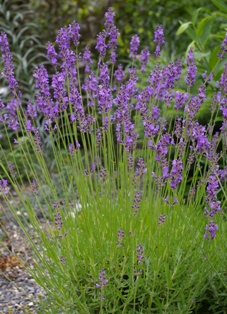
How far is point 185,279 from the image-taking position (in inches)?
102

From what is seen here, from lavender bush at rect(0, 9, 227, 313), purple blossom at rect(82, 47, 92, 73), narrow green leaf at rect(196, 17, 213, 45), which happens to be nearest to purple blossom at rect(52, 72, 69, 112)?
lavender bush at rect(0, 9, 227, 313)

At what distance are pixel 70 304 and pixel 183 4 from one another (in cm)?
598

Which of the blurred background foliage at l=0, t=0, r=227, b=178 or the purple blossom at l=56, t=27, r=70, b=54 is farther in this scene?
the blurred background foliage at l=0, t=0, r=227, b=178

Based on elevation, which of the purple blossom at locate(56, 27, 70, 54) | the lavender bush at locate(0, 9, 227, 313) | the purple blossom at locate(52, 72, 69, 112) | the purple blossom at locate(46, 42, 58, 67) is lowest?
the lavender bush at locate(0, 9, 227, 313)

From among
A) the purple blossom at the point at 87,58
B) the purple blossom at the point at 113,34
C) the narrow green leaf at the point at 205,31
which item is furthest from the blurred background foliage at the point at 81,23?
the purple blossom at the point at 113,34

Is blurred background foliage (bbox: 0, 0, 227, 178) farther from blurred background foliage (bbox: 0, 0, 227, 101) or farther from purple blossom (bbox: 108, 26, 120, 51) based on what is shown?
purple blossom (bbox: 108, 26, 120, 51)

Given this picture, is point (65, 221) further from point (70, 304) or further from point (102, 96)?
point (102, 96)

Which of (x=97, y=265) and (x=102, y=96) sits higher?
(x=102, y=96)

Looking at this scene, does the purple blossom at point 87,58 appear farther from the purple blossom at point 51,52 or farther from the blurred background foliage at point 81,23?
the blurred background foliage at point 81,23

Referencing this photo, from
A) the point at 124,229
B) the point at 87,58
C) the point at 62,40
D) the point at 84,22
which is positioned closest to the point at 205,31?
the point at 87,58

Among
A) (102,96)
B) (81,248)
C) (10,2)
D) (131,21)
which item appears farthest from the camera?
(131,21)

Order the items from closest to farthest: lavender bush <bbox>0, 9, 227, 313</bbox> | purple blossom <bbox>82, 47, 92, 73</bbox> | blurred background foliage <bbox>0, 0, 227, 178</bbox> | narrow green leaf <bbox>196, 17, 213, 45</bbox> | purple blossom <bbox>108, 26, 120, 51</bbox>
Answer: lavender bush <bbox>0, 9, 227, 313</bbox>, purple blossom <bbox>108, 26, 120, 51</bbox>, purple blossom <bbox>82, 47, 92, 73</bbox>, narrow green leaf <bbox>196, 17, 213, 45</bbox>, blurred background foliage <bbox>0, 0, 227, 178</bbox>

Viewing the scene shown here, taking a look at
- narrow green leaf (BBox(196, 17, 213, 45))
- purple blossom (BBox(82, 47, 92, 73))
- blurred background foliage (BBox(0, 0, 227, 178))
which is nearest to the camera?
purple blossom (BBox(82, 47, 92, 73))

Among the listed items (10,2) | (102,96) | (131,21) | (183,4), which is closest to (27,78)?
(10,2)
